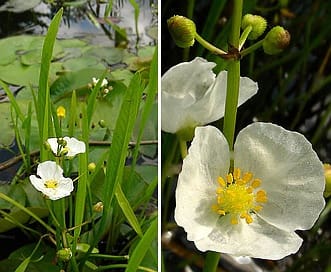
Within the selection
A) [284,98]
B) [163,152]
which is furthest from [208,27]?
[284,98]

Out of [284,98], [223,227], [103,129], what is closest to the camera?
[223,227]

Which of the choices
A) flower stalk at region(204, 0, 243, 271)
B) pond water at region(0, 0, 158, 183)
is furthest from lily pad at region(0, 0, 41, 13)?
flower stalk at region(204, 0, 243, 271)

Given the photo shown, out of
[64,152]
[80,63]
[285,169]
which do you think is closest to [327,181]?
[285,169]

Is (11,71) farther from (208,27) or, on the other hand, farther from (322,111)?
(322,111)

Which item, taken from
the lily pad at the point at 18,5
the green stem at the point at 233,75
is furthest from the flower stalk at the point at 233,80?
the lily pad at the point at 18,5

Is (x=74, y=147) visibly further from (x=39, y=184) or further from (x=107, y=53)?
(x=107, y=53)

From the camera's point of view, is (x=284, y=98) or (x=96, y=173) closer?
(x=96, y=173)
